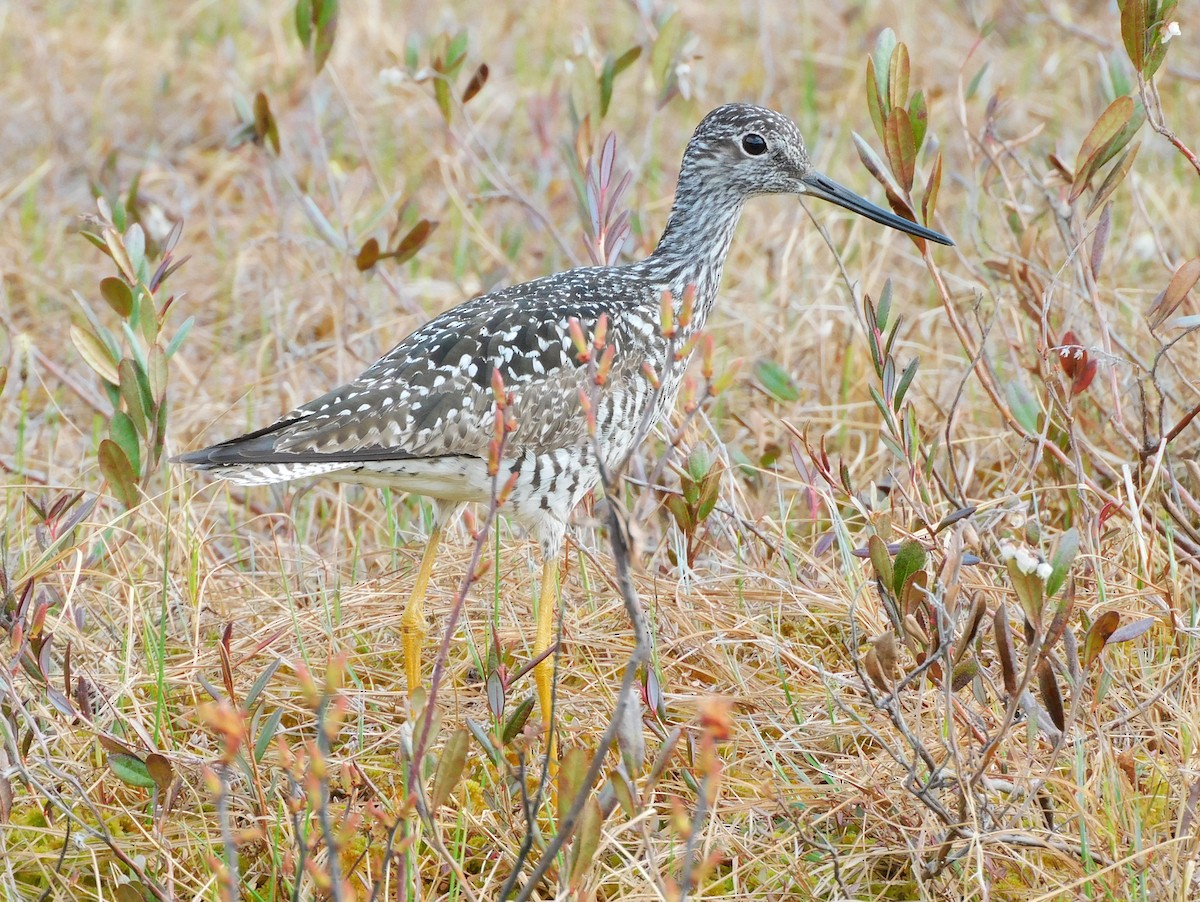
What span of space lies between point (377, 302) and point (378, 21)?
2855 millimetres

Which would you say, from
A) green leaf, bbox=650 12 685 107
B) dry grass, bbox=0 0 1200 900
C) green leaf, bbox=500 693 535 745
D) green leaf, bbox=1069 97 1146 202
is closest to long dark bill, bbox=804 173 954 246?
dry grass, bbox=0 0 1200 900

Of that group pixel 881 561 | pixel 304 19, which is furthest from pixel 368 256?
pixel 881 561

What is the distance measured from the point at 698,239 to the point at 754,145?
382 mm

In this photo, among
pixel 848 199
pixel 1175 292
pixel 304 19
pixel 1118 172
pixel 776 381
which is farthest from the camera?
pixel 304 19

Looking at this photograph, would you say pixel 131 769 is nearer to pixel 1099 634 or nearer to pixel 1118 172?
pixel 1099 634

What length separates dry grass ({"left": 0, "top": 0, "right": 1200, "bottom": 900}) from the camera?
3.46m

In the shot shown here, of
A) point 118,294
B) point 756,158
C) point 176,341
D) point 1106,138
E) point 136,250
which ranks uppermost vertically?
point 1106,138

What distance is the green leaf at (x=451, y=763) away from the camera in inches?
112

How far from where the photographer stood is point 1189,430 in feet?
16.5

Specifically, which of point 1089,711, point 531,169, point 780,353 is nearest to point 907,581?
point 1089,711

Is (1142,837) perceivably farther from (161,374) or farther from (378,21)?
(378,21)

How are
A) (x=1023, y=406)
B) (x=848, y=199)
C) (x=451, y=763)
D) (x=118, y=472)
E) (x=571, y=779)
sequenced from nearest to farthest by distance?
(x=571, y=779)
(x=451, y=763)
(x=118, y=472)
(x=1023, y=406)
(x=848, y=199)

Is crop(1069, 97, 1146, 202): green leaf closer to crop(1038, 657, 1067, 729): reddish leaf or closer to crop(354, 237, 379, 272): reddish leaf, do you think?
crop(1038, 657, 1067, 729): reddish leaf

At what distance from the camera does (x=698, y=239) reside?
16.0 ft
